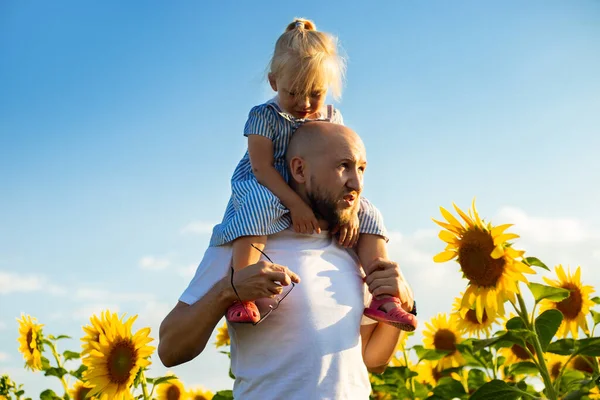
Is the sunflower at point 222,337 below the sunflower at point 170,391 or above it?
above

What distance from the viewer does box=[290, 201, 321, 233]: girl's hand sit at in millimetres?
2738

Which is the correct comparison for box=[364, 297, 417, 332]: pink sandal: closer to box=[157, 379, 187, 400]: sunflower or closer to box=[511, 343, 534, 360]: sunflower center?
box=[511, 343, 534, 360]: sunflower center

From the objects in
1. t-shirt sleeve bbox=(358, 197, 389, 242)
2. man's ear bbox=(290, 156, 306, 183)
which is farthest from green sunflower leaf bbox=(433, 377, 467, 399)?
man's ear bbox=(290, 156, 306, 183)

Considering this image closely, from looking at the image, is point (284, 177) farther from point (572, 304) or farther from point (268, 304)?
point (572, 304)

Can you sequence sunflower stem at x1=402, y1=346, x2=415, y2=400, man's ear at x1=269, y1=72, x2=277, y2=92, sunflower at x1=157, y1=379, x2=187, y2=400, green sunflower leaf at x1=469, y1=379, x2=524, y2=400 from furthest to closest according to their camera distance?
sunflower at x1=157, y1=379, x2=187, y2=400
sunflower stem at x1=402, y1=346, x2=415, y2=400
man's ear at x1=269, y1=72, x2=277, y2=92
green sunflower leaf at x1=469, y1=379, x2=524, y2=400

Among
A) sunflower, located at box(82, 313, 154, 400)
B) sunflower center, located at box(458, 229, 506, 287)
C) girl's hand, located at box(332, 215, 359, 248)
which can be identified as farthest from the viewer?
sunflower, located at box(82, 313, 154, 400)

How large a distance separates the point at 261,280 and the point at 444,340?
3219 mm

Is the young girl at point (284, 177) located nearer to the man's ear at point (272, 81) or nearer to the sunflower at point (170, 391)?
the man's ear at point (272, 81)

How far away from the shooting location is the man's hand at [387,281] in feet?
8.73

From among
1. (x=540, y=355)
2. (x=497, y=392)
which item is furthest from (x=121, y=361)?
(x=540, y=355)

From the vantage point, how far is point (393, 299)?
8.75ft

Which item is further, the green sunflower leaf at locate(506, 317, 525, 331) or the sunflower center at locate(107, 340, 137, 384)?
the sunflower center at locate(107, 340, 137, 384)

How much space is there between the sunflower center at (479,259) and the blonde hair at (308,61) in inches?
35.2

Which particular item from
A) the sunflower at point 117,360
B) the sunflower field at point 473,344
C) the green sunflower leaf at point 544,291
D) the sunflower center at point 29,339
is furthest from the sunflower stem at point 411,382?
the sunflower center at point 29,339
